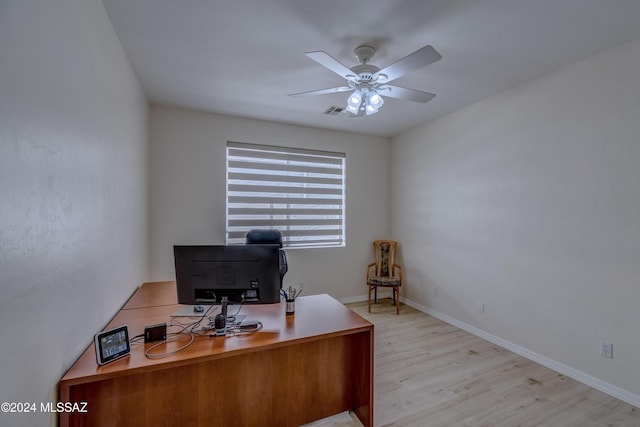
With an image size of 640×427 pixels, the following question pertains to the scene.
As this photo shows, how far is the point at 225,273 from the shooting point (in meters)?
1.60

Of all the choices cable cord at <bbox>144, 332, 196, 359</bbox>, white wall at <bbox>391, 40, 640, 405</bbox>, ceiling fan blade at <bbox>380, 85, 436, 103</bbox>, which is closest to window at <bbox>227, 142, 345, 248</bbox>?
white wall at <bbox>391, 40, 640, 405</bbox>

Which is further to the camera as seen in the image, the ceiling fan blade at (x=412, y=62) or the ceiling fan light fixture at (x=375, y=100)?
the ceiling fan light fixture at (x=375, y=100)

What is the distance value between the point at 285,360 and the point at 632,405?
2559 millimetres

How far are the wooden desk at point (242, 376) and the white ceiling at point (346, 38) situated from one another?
197 centimetres

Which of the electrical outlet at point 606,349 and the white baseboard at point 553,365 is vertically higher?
the electrical outlet at point 606,349

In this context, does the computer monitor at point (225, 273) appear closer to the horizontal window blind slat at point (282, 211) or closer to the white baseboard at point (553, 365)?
the horizontal window blind slat at point (282, 211)

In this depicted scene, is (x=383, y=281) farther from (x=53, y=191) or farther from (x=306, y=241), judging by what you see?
(x=53, y=191)

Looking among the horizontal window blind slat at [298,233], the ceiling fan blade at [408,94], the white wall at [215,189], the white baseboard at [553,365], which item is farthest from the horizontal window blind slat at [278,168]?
the white baseboard at [553,365]

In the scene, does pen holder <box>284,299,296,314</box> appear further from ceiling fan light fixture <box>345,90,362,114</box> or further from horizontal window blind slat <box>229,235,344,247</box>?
horizontal window blind slat <box>229,235,344,247</box>

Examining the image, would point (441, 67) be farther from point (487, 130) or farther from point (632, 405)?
point (632, 405)

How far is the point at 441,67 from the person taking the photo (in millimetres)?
2389

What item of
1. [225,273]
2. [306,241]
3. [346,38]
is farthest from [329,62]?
[306,241]

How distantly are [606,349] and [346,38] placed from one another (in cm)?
313

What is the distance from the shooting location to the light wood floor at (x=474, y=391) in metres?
1.87
